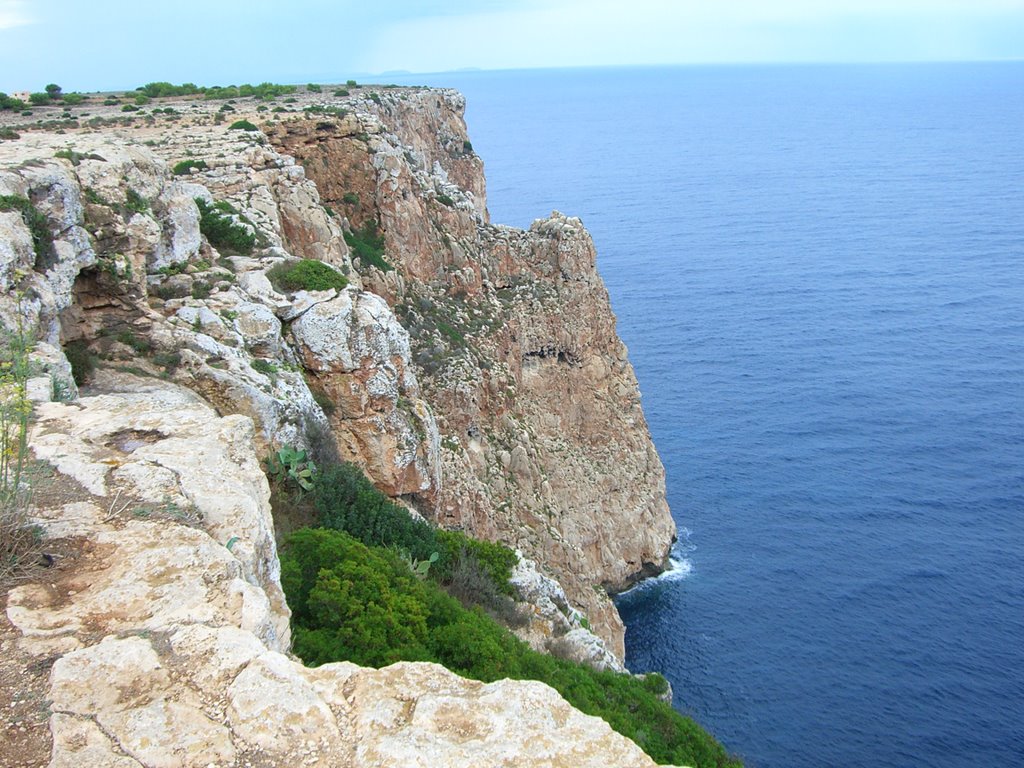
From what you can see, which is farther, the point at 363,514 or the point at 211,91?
the point at 211,91

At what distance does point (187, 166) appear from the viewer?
3169 centimetres

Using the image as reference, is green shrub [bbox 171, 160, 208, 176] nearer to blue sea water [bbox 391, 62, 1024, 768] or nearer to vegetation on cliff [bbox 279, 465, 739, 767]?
vegetation on cliff [bbox 279, 465, 739, 767]

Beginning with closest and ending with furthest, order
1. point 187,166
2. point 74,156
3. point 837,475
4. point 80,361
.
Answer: point 80,361
point 74,156
point 187,166
point 837,475

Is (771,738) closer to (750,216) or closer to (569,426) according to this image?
(569,426)

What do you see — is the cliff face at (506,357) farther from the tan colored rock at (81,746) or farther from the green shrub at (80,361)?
the tan colored rock at (81,746)

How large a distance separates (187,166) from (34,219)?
1361 centimetres

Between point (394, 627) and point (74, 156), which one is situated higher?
point (74, 156)

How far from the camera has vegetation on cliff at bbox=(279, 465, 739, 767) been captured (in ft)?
57.1

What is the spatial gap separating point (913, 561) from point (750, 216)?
90.7 m

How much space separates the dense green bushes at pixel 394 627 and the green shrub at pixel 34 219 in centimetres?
860

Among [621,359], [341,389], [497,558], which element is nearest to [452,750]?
[341,389]

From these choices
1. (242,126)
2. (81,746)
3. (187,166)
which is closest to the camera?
(81,746)

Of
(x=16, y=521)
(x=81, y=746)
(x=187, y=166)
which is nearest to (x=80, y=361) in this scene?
(x=16, y=521)

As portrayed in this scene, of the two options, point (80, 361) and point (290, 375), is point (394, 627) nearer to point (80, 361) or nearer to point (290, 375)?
point (290, 375)
